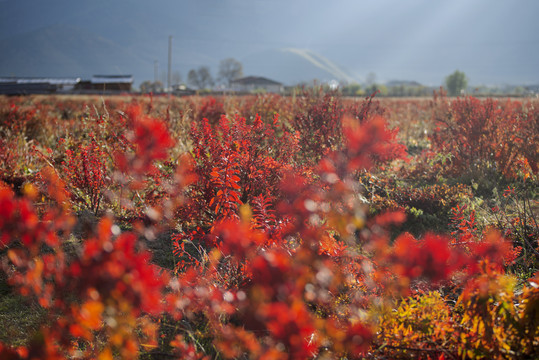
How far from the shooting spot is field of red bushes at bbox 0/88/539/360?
3.97 ft

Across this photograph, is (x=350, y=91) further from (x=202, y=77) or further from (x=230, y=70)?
(x=230, y=70)

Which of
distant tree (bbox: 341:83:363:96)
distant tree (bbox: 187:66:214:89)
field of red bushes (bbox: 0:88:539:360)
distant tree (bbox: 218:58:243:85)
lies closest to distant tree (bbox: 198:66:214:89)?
distant tree (bbox: 187:66:214:89)

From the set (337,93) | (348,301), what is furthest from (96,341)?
(337,93)

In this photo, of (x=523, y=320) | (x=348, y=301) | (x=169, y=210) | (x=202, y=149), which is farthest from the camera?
(x=202, y=149)

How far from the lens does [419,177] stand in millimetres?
5957

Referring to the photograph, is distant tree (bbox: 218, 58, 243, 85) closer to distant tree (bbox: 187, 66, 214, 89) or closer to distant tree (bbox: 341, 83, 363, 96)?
distant tree (bbox: 187, 66, 214, 89)

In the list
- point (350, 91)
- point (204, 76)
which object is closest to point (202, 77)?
point (204, 76)

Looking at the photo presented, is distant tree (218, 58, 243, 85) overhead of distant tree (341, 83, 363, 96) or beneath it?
overhead

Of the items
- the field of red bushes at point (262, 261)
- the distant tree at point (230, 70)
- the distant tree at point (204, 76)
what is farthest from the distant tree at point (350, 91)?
the distant tree at point (230, 70)

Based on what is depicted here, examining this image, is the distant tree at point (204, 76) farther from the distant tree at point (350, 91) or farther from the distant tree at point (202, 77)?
the distant tree at point (350, 91)

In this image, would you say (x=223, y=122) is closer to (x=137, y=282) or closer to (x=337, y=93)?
(x=137, y=282)

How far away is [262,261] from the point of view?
1183 mm

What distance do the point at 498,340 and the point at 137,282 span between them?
60.7 inches

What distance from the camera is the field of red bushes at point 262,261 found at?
3.97ft
